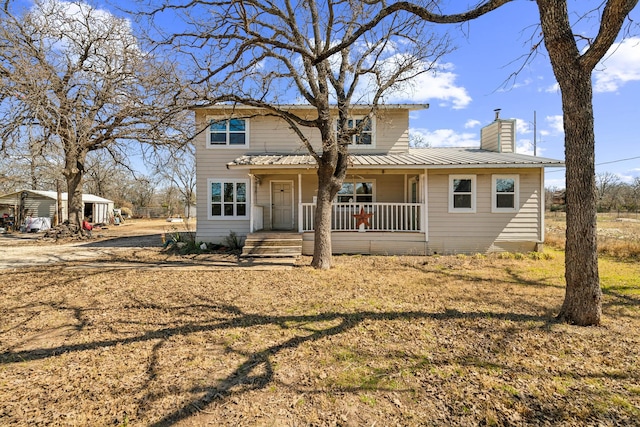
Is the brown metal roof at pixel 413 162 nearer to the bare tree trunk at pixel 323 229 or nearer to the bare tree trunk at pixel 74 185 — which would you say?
the bare tree trunk at pixel 323 229

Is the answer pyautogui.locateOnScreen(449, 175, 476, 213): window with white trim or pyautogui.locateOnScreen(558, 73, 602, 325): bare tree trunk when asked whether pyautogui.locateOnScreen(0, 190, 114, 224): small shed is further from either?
pyautogui.locateOnScreen(558, 73, 602, 325): bare tree trunk

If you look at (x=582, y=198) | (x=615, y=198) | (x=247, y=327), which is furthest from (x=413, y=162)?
(x=615, y=198)

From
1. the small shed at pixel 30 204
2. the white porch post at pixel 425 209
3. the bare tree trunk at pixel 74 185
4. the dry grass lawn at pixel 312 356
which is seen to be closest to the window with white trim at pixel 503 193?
the white porch post at pixel 425 209

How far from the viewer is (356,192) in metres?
12.9

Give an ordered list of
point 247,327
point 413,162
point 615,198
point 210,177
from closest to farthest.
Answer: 1. point 247,327
2. point 413,162
3. point 210,177
4. point 615,198

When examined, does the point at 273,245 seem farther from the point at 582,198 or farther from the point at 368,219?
the point at 582,198

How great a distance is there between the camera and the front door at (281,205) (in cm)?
1311

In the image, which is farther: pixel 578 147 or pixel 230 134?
pixel 230 134

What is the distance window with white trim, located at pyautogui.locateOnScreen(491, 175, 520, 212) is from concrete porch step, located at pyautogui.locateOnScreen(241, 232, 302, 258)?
23.3ft

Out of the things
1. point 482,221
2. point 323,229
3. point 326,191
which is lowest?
point 323,229

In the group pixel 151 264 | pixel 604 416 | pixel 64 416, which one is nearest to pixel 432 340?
pixel 604 416

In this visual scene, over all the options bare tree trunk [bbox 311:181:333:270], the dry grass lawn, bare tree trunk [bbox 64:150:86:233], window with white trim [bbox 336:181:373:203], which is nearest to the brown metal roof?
window with white trim [bbox 336:181:373:203]

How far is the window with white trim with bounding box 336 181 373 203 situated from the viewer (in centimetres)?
1283

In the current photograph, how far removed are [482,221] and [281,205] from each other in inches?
307
